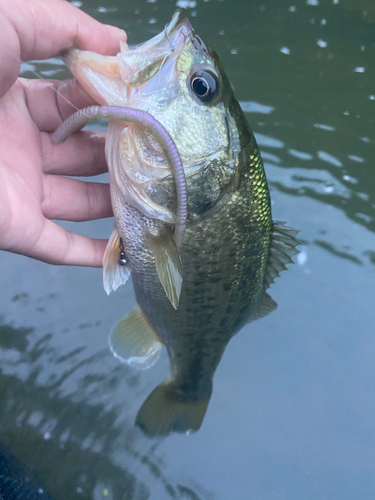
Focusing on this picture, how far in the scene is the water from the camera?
169cm

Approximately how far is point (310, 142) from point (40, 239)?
199 centimetres

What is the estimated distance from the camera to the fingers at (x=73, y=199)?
1195 mm

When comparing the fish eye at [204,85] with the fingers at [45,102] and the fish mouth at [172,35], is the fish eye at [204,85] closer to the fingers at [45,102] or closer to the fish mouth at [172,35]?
the fish mouth at [172,35]

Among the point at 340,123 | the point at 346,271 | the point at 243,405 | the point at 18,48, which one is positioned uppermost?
the point at 18,48

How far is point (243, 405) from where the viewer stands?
1.84 meters

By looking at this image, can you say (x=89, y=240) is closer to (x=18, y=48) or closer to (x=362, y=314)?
(x=18, y=48)

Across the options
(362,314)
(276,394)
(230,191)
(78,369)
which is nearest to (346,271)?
(362,314)

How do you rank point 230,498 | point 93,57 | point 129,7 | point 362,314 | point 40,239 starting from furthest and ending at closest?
point 129,7 < point 362,314 < point 230,498 < point 40,239 < point 93,57

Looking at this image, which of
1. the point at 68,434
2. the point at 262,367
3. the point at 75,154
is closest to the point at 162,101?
the point at 75,154

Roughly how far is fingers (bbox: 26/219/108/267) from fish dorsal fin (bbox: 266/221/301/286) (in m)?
0.67

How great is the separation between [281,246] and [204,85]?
2.09 ft

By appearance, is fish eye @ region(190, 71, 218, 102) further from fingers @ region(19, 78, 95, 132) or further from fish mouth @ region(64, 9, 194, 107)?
fingers @ region(19, 78, 95, 132)

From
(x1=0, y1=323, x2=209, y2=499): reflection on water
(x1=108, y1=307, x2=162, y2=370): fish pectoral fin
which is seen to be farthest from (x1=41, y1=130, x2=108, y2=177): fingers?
(x1=0, y1=323, x2=209, y2=499): reflection on water

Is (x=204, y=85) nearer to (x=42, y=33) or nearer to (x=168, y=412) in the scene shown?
(x=42, y=33)
